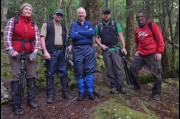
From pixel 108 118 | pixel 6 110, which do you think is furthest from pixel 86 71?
pixel 6 110

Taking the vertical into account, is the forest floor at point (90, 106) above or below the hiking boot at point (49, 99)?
below

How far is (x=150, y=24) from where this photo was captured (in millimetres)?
7695

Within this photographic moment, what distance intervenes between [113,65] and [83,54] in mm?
1181

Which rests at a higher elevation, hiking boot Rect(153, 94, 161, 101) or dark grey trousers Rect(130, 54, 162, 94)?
dark grey trousers Rect(130, 54, 162, 94)

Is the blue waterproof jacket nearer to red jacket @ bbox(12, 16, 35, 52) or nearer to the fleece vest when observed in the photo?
the fleece vest

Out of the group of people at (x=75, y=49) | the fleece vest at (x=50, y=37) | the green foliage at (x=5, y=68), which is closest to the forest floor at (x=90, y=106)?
the group of people at (x=75, y=49)

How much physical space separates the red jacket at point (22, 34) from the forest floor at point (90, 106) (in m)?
1.56

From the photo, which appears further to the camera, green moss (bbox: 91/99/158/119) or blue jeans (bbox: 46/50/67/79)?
blue jeans (bbox: 46/50/67/79)

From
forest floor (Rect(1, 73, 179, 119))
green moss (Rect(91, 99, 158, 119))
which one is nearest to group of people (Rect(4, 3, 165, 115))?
forest floor (Rect(1, 73, 179, 119))

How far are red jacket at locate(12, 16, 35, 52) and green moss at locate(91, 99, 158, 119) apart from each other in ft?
7.46

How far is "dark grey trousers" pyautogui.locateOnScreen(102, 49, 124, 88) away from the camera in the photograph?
297 inches

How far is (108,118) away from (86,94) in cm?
149

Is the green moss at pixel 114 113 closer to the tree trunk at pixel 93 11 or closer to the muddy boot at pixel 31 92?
the muddy boot at pixel 31 92

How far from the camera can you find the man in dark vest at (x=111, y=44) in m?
7.41
